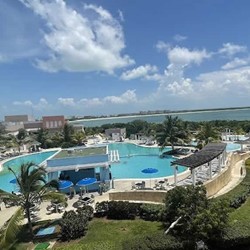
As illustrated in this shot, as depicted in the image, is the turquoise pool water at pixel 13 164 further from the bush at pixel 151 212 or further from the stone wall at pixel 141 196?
A: the bush at pixel 151 212

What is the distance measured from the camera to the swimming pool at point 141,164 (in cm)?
2848

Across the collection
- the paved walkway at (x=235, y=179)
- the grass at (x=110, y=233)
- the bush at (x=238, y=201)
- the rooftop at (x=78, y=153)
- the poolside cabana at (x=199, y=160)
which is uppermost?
the poolside cabana at (x=199, y=160)

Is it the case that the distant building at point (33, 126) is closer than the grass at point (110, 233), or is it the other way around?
the grass at point (110, 233)

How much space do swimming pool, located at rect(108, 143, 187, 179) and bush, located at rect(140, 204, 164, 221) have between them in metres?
10.8

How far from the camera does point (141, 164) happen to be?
34.4m

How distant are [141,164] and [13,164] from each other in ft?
63.2

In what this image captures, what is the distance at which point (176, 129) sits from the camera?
38.8 meters

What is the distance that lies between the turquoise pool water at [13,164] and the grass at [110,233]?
14.9 m

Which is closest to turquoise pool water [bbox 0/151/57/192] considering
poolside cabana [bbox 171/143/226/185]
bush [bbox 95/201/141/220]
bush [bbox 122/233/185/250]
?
bush [bbox 95/201/141/220]

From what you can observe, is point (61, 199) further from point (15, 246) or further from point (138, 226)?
point (138, 226)

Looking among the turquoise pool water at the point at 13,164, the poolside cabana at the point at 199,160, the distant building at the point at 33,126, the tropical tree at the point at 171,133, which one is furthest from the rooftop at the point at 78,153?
the distant building at the point at 33,126

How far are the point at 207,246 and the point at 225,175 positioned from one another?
10.5 m

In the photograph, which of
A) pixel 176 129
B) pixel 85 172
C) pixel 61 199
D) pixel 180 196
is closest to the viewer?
pixel 180 196

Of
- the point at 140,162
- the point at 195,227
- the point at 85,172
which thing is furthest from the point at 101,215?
the point at 140,162
